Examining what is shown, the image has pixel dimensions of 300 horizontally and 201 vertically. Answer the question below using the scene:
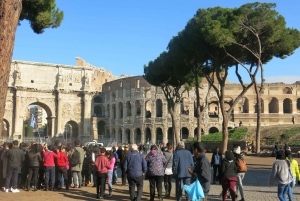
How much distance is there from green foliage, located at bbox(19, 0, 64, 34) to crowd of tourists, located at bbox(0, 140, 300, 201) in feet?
13.1

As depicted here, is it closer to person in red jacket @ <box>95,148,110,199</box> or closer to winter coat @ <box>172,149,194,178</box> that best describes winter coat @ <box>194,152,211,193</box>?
winter coat @ <box>172,149,194,178</box>

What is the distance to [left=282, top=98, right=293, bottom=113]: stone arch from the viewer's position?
4889cm

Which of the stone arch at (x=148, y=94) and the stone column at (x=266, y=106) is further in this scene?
the stone arch at (x=148, y=94)

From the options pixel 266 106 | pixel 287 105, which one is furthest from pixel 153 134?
pixel 287 105

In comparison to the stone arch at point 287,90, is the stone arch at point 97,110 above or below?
below

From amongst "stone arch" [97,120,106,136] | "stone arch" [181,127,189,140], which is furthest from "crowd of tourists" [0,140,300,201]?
"stone arch" [97,120,106,136]

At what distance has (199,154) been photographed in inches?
283

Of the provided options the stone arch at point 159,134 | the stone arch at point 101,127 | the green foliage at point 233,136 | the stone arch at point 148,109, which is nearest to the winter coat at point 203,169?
the green foliage at point 233,136

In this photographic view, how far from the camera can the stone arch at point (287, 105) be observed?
48.9 metres

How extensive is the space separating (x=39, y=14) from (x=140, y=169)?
259 inches

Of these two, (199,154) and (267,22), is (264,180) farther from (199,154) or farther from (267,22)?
(267,22)

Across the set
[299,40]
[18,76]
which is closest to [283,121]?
[299,40]

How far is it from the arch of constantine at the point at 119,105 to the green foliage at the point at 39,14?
29.8 meters

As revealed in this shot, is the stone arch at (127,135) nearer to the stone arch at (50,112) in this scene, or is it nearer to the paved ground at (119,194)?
the stone arch at (50,112)
